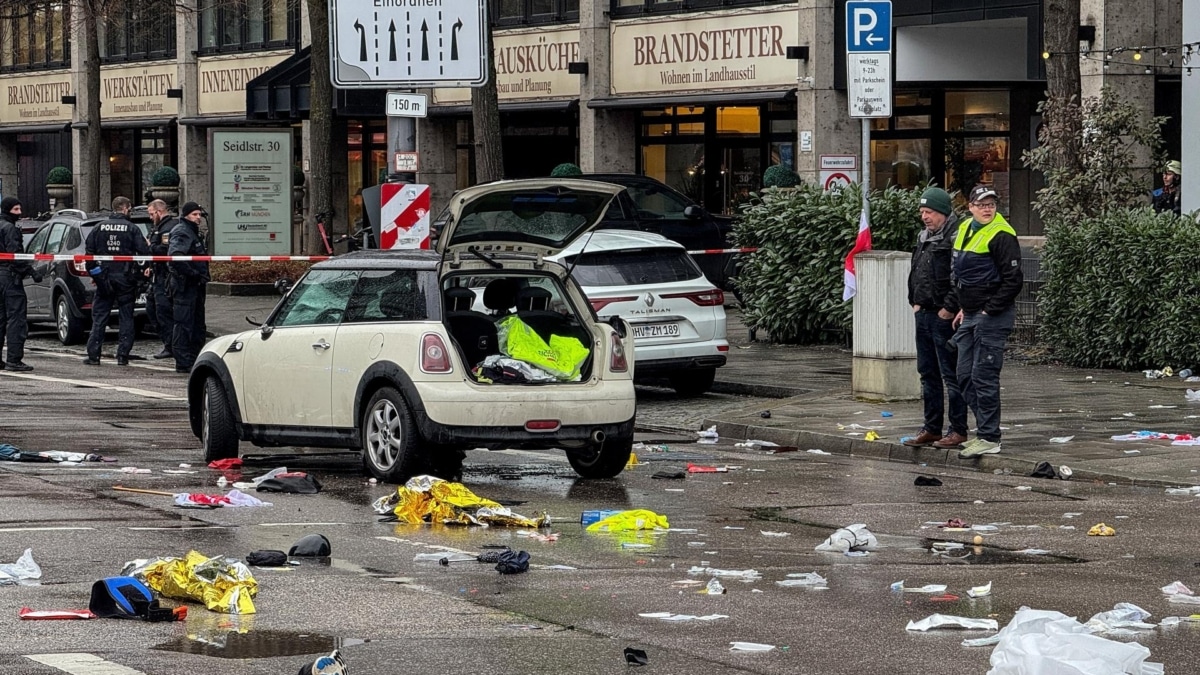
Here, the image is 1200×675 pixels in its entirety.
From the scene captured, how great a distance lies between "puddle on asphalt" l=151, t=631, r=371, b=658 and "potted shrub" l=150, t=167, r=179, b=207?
3924 centimetres

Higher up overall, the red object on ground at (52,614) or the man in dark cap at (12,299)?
the man in dark cap at (12,299)

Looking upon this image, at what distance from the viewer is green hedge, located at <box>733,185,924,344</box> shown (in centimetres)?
2216

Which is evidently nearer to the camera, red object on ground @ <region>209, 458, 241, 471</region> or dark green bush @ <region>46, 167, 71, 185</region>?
red object on ground @ <region>209, 458, 241, 471</region>

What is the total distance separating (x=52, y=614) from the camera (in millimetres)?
7777

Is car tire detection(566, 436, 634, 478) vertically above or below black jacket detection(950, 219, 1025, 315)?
below

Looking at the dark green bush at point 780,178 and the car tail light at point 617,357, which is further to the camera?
the dark green bush at point 780,178

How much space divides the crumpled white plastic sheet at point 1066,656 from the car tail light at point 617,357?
20.5 ft

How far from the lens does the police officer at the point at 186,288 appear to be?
21.7 m

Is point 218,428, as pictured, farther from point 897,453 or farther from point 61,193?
point 61,193

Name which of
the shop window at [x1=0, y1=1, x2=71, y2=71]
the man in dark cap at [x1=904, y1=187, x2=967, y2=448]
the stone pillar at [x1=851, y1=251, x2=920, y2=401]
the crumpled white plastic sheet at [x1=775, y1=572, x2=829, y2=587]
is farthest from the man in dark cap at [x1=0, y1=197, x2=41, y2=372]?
the shop window at [x1=0, y1=1, x2=71, y2=71]

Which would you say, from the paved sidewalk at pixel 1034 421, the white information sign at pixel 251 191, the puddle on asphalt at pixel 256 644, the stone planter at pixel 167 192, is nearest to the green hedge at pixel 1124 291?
the paved sidewalk at pixel 1034 421

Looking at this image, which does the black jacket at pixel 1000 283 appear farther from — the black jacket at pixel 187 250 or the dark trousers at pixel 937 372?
the black jacket at pixel 187 250

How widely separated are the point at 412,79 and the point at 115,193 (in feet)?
122

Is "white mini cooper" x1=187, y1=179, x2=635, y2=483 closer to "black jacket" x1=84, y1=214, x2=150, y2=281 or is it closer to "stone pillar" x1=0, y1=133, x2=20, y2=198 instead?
"black jacket" x1=84, y1=214, x2=150, y2=281
